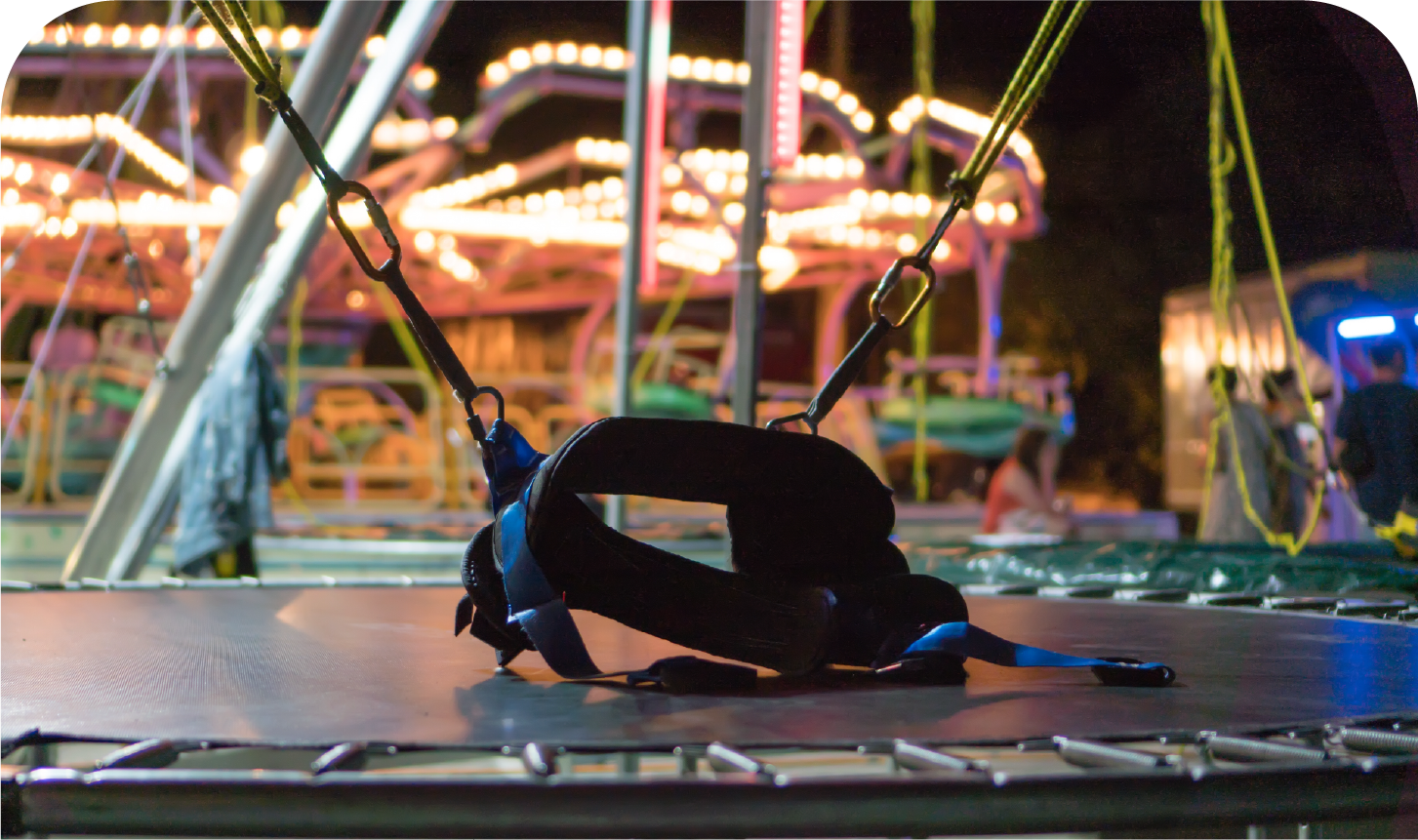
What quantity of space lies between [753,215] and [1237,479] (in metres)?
2.49

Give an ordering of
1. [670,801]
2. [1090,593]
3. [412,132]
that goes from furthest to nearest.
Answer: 1. [412,132]
2. [1090,593]
3. [670,801]

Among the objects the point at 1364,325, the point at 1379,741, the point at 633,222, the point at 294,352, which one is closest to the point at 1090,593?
the point at 1379,741

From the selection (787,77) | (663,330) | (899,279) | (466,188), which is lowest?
(899,279)

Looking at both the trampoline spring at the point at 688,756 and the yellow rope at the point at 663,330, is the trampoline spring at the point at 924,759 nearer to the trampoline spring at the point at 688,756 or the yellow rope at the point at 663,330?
the trampoline spring at the point at 688,756

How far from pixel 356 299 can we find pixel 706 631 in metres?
6.77

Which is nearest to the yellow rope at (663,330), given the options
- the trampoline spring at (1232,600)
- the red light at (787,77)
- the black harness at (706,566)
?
the red light at (787,77)

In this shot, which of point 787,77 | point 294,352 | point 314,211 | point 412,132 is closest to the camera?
point 314,211

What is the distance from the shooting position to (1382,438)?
9.64ft

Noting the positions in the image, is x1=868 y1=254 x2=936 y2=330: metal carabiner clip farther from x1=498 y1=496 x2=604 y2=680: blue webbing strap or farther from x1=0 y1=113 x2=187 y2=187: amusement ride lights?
x1=0 y1=113 x2=187 y2=187: amusement ride lights

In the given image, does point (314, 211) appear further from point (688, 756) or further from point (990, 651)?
point (688, 756)

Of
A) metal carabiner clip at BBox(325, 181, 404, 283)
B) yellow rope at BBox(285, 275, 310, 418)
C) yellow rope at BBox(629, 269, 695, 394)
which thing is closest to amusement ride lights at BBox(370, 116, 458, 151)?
yellow rope at BBox(285, 275, 310, 418)

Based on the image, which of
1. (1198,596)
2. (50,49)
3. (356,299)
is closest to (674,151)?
(356,299)

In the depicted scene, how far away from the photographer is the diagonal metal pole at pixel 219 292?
6.76 feet

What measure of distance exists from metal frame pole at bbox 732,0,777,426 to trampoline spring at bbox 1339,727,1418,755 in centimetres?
140
